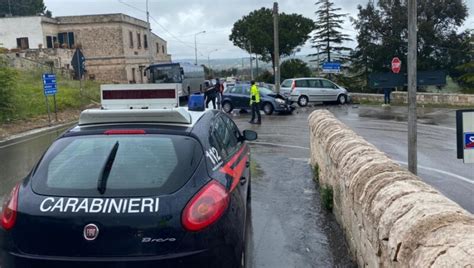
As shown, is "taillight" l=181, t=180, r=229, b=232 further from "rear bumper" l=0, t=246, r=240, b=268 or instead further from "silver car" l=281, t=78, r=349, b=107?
"silver car" l=281, t=78, r=349, b=107

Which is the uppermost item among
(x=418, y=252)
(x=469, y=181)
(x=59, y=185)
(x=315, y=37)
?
(x=315, y=37)

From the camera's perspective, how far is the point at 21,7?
97.7m

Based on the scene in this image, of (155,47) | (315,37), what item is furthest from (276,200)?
(155,47)

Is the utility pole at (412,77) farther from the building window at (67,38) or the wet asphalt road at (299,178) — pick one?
the building window at (67,38)

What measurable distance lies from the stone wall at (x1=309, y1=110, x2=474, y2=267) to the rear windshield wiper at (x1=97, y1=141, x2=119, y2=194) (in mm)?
1967

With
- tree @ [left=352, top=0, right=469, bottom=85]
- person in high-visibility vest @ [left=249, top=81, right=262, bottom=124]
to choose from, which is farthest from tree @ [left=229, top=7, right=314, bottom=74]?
person in high-visibility vest @ [left=249, top=81, right=262, bottom=124]

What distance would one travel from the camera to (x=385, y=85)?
26.6 metres

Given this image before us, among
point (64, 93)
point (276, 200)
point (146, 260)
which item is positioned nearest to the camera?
point (146, 260)

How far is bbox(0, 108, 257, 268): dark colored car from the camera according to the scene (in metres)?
3.40

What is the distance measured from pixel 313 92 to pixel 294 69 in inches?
1118

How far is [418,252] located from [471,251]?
Result: 0.43 metres

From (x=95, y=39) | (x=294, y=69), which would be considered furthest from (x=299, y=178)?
(x=95, y=39)

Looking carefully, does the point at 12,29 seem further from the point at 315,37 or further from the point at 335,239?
the point at 335,239

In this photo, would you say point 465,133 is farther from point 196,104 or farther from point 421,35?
point 421,35
